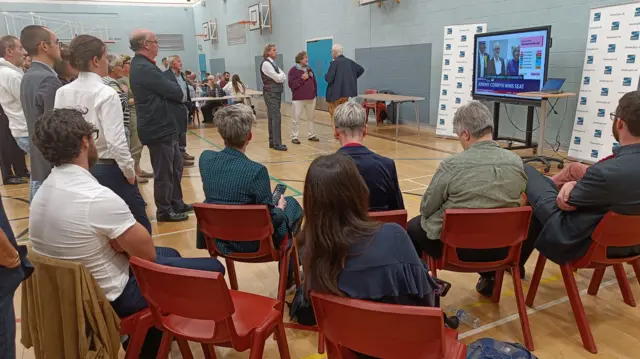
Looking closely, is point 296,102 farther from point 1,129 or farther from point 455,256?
point 455,256

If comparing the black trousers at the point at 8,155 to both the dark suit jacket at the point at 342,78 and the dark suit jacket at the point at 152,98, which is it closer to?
the dark suit jacket at the point at 152,98

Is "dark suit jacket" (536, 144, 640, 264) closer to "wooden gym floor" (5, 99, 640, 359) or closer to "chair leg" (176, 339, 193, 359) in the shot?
"wooden gym floor" (5, 99, 640, 359)

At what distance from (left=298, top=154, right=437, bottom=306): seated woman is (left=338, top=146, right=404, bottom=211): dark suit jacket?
0.83 metres

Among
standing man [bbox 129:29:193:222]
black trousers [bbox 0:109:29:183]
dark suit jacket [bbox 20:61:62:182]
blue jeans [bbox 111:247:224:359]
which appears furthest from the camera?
black trousers [bbox 0:109:29:183]

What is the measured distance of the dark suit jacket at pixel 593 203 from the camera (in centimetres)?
184

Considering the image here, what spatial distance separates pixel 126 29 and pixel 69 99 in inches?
650

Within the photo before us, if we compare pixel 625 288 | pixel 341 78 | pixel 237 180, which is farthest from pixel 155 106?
pixel 341 78

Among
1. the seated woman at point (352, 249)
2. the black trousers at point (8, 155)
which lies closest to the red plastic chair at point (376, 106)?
the black trousers at point (8, 155)

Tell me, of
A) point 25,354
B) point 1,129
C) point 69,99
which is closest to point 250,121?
point 69,99

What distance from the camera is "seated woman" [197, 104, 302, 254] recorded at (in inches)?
85.6

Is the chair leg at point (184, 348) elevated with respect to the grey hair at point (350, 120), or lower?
lower

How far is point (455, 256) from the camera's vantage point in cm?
208

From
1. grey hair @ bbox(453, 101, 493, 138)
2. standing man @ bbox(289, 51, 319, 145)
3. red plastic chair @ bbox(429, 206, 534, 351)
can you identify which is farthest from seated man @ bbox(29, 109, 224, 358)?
standing man @ bbox(289, 51, 319, 145)

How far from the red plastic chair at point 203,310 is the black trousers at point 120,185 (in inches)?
47.2
